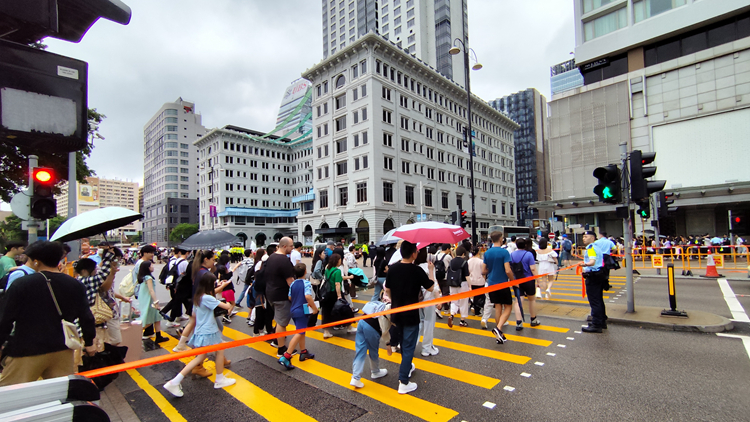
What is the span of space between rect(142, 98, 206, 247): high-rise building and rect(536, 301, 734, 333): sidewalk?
98034 mm

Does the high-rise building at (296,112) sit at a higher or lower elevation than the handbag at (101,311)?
higher

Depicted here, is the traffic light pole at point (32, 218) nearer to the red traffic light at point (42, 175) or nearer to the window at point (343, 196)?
the red traffic light at point (42, 175)

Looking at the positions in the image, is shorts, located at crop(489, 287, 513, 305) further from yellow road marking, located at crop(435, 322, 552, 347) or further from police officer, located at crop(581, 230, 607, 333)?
police officer, located at crop(581, 230, 607, 333)

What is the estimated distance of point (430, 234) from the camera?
6805mm

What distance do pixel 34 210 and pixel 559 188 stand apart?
160 feet

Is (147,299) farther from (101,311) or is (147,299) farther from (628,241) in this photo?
(628,241)

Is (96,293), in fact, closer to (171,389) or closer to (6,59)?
(171,389)

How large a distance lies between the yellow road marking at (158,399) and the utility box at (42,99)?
11.1 ft

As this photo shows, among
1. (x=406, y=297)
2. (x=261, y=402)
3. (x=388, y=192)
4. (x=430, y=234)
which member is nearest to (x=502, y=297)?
(x=430, y=234)

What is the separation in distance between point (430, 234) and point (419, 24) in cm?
7656

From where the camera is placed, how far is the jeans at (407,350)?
4703mm

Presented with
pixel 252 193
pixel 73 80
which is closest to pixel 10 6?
pixel 73 80

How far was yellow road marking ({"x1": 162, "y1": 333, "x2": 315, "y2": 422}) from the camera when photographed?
4168 mm

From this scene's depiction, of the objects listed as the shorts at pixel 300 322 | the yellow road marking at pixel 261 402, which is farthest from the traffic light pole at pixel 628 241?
the yellow road marking at pixel 261 402
